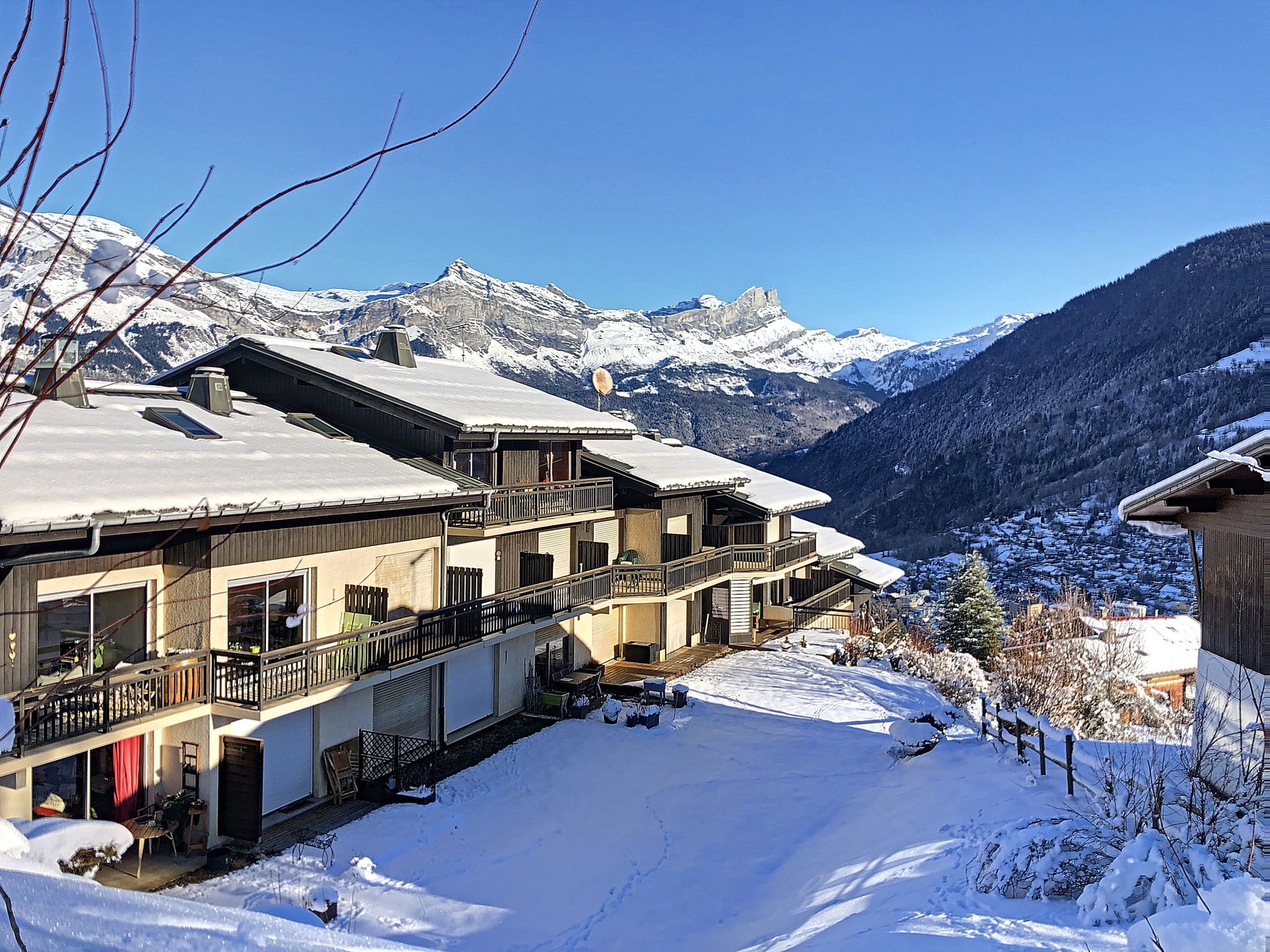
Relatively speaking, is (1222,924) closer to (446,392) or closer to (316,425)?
(316,425)

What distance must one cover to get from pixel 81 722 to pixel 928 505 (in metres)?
110

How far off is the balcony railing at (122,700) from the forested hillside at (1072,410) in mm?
95913

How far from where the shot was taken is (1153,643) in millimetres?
44219

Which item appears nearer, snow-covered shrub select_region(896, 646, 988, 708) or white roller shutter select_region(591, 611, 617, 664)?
snow-covered shrub select_region(896, 646, 988, 708)

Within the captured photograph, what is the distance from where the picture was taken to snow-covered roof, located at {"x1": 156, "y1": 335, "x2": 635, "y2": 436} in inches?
751

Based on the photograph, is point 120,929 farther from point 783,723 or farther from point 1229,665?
point 783,723

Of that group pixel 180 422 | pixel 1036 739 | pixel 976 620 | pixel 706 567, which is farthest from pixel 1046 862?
pixel 976 620

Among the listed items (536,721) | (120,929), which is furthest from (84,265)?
(536,721)

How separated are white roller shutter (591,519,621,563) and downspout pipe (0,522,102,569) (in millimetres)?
16560

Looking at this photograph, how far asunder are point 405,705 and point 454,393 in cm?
786

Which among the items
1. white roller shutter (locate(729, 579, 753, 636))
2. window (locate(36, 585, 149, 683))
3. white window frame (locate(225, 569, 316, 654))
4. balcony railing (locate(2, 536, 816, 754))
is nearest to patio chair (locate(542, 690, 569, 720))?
balcony railing (locate(2, 536, 816, 754))

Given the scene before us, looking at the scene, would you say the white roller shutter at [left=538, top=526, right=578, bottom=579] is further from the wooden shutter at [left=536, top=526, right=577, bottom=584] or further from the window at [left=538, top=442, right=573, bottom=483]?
the window at [left=538, top=442, right=573, bottom=483]

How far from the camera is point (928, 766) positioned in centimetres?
1592

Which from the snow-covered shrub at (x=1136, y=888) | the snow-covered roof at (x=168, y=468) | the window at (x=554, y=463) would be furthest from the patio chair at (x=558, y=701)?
the snow-covered shrub at (x=1136, y=888)
